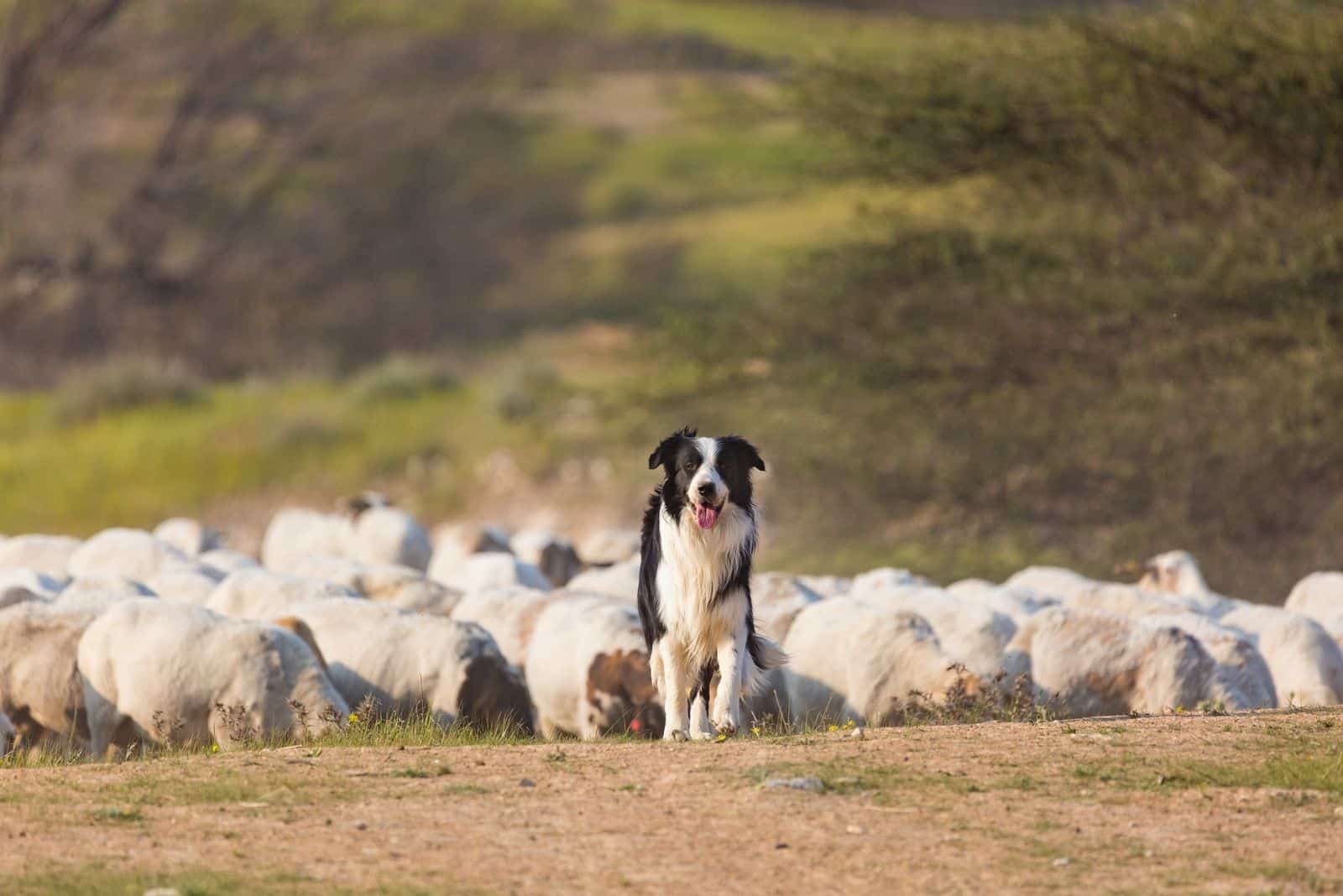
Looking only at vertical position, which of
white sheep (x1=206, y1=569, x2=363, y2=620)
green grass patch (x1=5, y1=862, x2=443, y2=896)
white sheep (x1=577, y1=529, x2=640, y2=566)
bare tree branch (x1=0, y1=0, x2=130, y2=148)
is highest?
bare tree branch (x1=0, y1=0, x2=130, y2=148)

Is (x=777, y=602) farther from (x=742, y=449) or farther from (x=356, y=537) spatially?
(x=356, y=537)

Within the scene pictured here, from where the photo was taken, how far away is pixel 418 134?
48.4 m

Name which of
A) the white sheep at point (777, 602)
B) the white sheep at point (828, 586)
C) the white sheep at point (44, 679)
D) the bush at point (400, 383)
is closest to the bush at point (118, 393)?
the bush at point (400, 383)

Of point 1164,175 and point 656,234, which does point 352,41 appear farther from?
point 1164,175

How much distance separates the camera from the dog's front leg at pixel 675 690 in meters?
8.47

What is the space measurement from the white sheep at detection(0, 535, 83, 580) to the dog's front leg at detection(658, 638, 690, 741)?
865 cm

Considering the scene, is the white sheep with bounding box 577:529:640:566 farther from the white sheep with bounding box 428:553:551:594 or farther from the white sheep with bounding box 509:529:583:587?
the white sheep with bounding box 428:553:551:594

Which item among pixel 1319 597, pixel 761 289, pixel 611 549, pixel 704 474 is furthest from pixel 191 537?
pixel 704 474

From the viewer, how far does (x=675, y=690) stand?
8.53 m

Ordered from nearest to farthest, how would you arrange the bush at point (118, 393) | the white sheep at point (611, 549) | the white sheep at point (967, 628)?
the white sheep at point (967, 628), the white sheep at point (611, 549), the bush at point (118, 393)

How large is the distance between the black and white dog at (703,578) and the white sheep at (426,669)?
1575 mm

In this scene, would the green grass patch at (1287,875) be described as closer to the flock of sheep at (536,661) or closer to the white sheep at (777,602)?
the flock of sheep at (536,661)

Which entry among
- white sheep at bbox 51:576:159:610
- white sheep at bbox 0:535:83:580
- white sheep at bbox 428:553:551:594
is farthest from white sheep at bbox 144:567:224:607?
white sheep at bbox 0:535:83:580

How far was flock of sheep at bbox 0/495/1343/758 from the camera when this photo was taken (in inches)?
373
